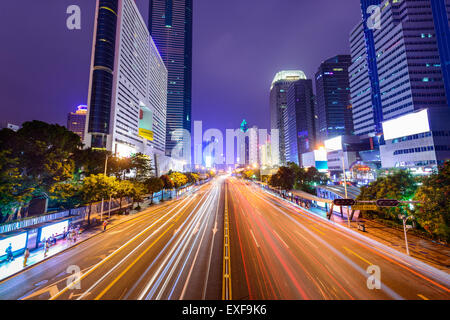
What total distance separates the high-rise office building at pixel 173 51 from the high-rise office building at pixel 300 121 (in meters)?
122

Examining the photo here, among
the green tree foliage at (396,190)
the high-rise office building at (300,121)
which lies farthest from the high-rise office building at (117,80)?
the high-rise office building at (300,121)

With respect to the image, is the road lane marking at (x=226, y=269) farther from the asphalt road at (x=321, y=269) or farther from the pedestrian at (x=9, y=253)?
the pedestrian at (x=9, y=253)

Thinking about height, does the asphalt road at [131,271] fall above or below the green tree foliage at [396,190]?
below

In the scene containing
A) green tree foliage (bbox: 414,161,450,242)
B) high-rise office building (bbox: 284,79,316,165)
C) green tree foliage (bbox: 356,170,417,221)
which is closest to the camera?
green tree foliage (bbox: 414,161,450,242)

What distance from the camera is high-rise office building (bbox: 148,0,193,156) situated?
594 ft

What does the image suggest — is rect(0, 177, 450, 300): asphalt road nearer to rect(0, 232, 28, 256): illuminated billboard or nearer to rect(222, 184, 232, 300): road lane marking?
rect(222, 184, 232, 300): road lane marking

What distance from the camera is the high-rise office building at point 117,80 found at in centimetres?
8062

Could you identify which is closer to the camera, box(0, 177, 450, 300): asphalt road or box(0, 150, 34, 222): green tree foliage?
box(0, 177, 450, 300): asphalt road

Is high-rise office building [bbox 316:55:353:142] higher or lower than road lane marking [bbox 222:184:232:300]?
higher

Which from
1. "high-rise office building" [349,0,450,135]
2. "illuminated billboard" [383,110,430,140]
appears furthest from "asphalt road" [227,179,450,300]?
"high-rise office building" [349,0,450,135]

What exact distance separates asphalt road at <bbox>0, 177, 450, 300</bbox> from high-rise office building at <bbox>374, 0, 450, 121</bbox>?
9464cm

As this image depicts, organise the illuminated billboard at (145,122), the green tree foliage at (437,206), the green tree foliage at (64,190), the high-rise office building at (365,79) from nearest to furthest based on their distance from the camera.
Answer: the green tree foliage at (437,206), the green tree foliage at (64,190), the high-rise office building at (365,79), the illuminated billboard at (145,122)
